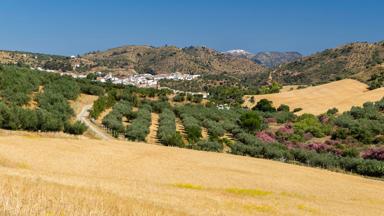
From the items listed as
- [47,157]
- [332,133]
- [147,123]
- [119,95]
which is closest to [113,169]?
[47,157]

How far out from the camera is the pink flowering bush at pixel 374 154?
80.9 meters

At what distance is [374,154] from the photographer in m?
82.5

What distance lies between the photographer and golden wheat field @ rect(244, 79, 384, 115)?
456ft

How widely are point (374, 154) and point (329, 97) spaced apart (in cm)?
7424

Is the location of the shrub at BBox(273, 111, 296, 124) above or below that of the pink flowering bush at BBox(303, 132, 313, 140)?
above

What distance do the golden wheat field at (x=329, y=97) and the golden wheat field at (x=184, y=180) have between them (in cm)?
8408

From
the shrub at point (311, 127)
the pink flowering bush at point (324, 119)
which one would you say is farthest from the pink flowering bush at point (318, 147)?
the pink flowering bush at point (324, 119)

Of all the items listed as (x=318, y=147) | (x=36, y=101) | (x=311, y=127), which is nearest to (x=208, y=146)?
(x=318, y=147)

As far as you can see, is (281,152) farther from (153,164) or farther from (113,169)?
(113,169)

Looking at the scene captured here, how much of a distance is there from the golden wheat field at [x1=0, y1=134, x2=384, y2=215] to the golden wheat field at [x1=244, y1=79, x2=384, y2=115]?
276 ft

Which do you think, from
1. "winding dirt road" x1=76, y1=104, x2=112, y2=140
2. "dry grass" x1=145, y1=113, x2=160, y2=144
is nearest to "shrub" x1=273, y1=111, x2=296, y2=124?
"dry grass" x1=145, y1=113, x2=160, y2=144

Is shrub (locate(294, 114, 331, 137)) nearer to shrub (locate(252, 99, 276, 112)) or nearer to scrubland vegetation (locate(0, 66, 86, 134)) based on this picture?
shrub (locate(252, 99, 276, 112))

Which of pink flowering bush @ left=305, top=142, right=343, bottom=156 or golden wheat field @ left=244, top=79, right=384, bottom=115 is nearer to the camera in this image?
pink flowering bush @ left=305, top=142, right=343, bottom=156

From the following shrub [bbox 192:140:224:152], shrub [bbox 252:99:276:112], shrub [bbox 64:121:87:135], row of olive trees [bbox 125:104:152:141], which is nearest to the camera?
shrub [bbox 64:121:87:135]
